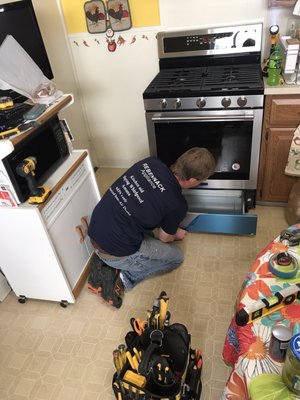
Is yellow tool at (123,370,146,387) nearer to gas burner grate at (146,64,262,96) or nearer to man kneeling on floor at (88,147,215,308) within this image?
man kneeling on floor at (88,147,215,308)

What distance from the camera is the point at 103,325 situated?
172 cm

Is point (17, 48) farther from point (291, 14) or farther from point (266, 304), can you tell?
point (291, 14)

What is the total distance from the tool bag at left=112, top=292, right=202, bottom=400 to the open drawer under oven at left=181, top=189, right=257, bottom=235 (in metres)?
0.86

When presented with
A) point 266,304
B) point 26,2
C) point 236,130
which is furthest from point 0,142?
point 236,130

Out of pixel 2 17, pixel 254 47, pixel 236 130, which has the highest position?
pixel 2 17

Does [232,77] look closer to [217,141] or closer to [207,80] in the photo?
[207,80]

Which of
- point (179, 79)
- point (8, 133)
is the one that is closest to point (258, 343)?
point (8, 133)

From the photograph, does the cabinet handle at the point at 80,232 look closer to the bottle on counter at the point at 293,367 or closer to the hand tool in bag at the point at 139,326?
the hand tool in bag at the point at 139,326

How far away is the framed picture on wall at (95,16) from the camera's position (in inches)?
89.7

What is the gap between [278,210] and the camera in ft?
7.55

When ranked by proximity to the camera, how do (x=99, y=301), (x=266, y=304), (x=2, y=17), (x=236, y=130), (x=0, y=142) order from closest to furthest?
(x=266, y=304) → (x=0, y=142) → (x=2, y=17) → (x=99, y=301) → (x=236, y=130)

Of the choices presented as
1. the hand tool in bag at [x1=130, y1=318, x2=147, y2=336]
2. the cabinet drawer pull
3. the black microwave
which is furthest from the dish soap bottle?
the hand tool in bag at [x1=130, y1=318, x2=147, y2=336]

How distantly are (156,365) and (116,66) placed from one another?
7.02 feet

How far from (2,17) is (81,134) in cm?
131
